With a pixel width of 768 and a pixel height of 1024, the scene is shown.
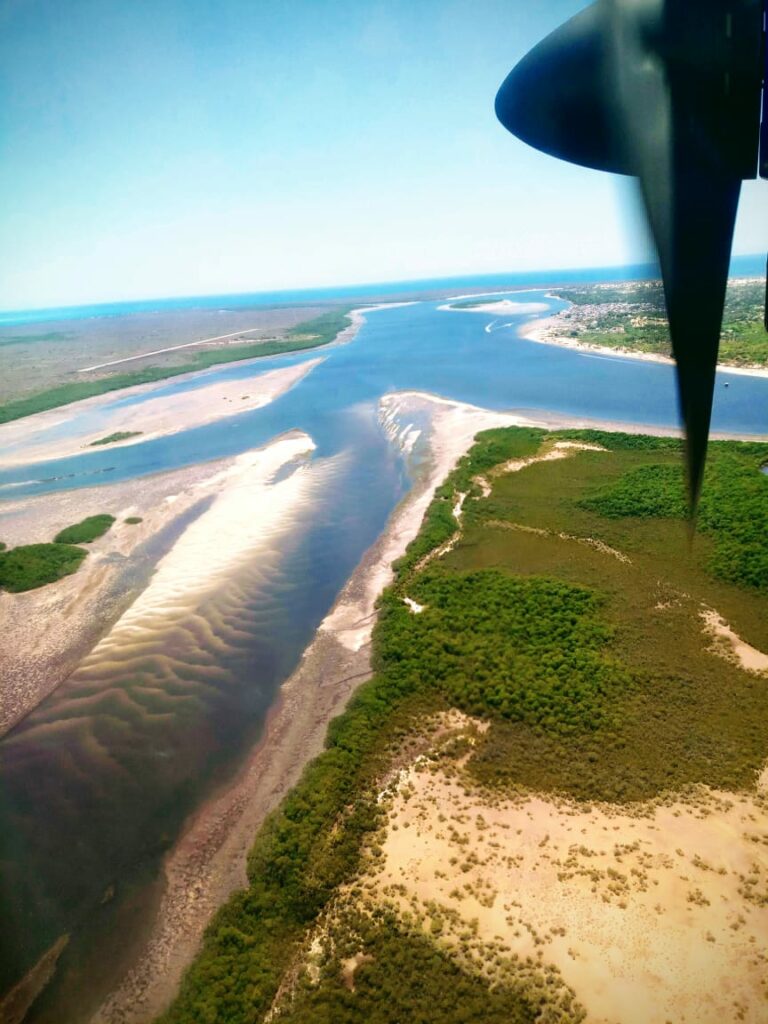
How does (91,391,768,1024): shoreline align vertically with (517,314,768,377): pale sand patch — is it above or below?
below

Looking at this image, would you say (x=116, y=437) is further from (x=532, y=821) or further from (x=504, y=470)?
(x=532, y=821)

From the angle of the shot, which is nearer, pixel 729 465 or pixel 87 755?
pixel 87 755

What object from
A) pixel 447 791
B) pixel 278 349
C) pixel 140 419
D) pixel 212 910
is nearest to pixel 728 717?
pixel 447 791

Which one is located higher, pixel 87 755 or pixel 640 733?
pixel 640 733

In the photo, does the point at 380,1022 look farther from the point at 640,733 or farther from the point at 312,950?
the point at 640,733

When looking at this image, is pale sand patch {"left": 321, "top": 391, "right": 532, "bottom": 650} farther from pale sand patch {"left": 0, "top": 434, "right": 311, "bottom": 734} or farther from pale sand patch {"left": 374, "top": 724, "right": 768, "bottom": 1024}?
pale sand patch {"left": 374, "top": 724, "right": 768, "bottom": 1024}

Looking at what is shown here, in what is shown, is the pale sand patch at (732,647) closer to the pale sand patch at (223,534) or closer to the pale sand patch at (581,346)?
the pale sand patch at (223,534)

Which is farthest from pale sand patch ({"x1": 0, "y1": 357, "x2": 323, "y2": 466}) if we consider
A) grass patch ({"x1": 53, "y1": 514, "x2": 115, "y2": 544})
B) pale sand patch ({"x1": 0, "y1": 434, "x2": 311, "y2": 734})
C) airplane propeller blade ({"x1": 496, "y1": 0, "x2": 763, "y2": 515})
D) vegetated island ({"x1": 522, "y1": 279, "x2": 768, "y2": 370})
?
airplane propeller blade ({"x1": 496, "y1": 0, "x2": 763, "y2": 515})
